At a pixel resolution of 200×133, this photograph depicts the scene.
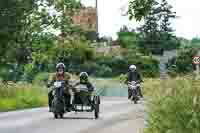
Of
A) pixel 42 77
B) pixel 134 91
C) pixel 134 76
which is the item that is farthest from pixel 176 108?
pixel 42 77

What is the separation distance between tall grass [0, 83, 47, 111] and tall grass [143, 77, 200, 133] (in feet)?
60.2

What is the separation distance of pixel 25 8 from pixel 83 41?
46292mm

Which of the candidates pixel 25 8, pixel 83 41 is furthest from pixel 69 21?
pixel 83 41

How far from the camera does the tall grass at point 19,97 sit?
33500 mm

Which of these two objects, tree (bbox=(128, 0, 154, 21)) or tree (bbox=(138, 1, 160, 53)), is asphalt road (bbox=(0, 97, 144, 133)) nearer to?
tree (bbox=(128, 0, 154, 21))

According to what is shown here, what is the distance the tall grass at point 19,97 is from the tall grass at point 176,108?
18.3 metres

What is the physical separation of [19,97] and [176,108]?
23.5m

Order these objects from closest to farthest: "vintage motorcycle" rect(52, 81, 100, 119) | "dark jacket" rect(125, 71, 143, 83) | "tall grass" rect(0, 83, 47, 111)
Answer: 1. "vintage motorcycle" rect(52, 81, 100, 119)
2. "tall grass" rect(0, 83, 47, 111)
3. "dark jacket" rect(125, 71, 143, 83)

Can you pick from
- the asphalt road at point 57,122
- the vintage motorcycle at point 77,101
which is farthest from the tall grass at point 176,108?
the vintage motorcycle at point 77,101

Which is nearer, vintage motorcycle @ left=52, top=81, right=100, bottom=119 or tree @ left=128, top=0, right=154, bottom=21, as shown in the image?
tree @ left=128, top=0, right=154, bottom=21

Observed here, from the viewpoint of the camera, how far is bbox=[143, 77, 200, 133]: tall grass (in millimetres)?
12055

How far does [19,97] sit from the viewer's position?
Result: 1404 inches

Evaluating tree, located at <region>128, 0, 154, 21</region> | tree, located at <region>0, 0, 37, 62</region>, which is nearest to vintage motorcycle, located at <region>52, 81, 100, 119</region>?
tree, located at <region>0, 0, 37, 62</region>

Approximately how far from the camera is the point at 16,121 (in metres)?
23.2
